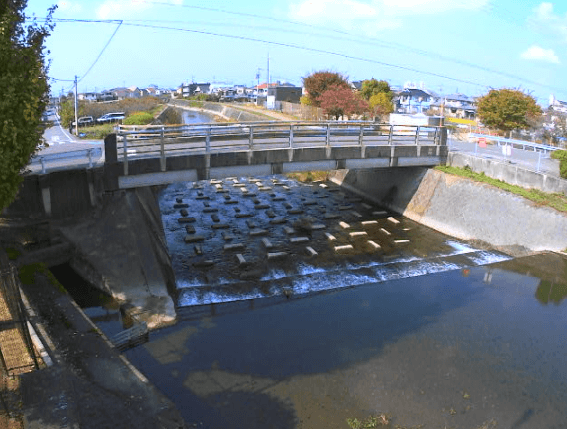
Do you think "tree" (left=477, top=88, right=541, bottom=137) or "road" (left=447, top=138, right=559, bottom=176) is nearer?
"road" (left=447, top=138, right=559, bottom=176)

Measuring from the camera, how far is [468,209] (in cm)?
2144

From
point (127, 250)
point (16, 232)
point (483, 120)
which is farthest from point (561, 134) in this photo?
point (16, 232)

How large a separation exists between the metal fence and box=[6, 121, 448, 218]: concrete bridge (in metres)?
6.61

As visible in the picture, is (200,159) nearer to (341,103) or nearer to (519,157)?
(519,157)

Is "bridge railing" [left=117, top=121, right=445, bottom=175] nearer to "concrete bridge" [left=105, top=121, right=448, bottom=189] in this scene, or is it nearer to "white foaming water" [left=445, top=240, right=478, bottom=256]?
"concrete bridge" [left=105, top=121, right=448, bottom=189]

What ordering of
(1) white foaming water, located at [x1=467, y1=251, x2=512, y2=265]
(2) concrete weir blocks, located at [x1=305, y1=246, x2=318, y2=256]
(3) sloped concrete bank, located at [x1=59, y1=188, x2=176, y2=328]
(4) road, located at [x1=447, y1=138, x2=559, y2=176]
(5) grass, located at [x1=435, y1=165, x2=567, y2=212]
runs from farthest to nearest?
(4) road, located at [x1=447, y1=138, x2=559, y2=176] < (5) grass, located at [x1=435, y1=165, x2=567, y2=212] < (2) concrete weir blocks, located at [x1=305, y1=246, x2=318, y2=256] < (1) white foaming water, located at [x1=467, y1=251, x2=512, y2=265] < (3) sloped concrete bank, located at [x1=59, y1=188, x2=176, y2=328]

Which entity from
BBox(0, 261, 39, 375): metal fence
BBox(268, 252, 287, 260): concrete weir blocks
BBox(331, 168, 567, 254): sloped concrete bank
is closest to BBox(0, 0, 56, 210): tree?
BBox(0, 261, 39, 375): metal fence

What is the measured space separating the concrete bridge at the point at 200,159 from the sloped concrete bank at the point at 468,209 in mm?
1680

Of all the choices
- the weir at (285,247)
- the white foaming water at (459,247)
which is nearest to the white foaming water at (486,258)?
the weir at (285,247)

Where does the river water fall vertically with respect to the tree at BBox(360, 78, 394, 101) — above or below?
below

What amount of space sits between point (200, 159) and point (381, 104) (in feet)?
102

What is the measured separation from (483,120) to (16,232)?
34121 mm

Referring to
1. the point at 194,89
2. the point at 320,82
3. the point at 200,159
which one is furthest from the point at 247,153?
the point at 194,89

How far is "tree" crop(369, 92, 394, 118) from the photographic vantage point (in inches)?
1663
